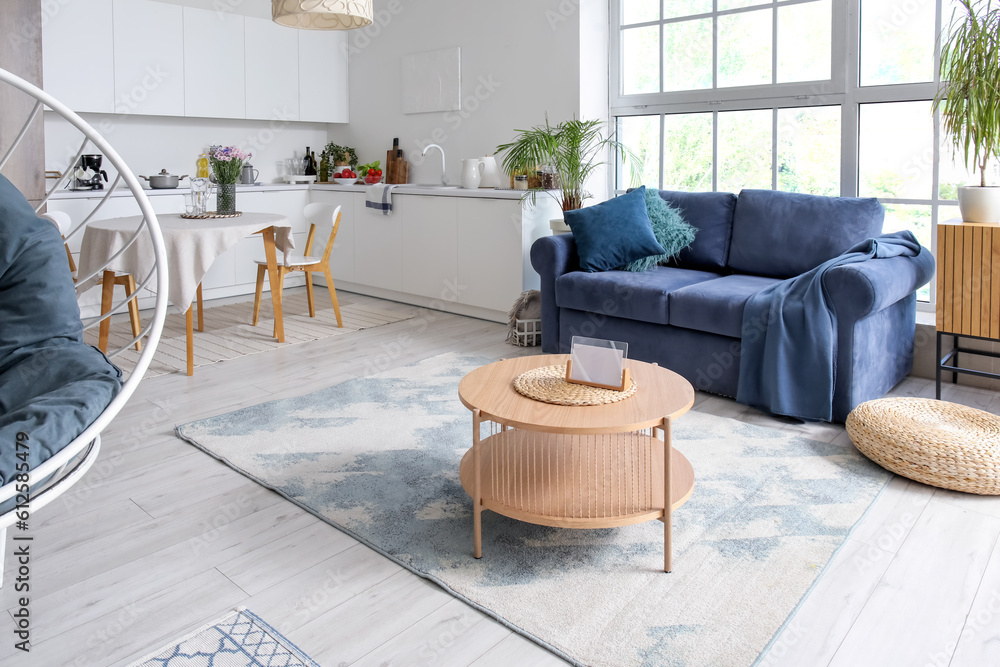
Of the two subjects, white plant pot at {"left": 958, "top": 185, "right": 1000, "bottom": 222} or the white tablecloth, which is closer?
white plant pot at {"left": 958, "top": 185, "right": 1000, "bottom": 222}

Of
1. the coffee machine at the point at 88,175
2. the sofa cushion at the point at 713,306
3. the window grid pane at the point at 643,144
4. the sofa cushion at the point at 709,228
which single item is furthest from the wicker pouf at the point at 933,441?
the coffee machine at the point at 88,175

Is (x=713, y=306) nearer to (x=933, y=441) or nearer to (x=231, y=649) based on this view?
(x=933, y=441)

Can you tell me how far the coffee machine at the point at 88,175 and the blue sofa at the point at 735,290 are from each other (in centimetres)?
320

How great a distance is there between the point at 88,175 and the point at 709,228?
4.15 meters

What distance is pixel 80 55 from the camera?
5.22 metres

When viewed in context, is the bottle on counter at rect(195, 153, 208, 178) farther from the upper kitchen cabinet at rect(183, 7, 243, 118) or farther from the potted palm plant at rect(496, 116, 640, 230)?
the potted palm plant at rect(496, 116, 640, 230)

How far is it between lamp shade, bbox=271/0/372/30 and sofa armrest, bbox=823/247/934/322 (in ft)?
7.18

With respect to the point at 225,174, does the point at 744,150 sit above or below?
above

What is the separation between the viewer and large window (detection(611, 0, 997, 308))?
12.8 feet

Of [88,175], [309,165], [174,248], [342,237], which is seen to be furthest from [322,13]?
[309,165]

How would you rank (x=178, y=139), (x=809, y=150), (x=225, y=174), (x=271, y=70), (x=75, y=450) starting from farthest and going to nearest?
(x=271, y=70), (x=178, y=139), (x=225, y=174), (x=809, y=150), (x=75, y=450)

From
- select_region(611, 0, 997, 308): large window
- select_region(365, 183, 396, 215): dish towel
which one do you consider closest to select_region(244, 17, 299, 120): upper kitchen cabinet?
select_region(365, 183, 396, 215): dish towel

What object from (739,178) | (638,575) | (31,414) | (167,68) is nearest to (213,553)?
(31,414)

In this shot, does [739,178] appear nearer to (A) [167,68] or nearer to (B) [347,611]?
(B) [347,611]
